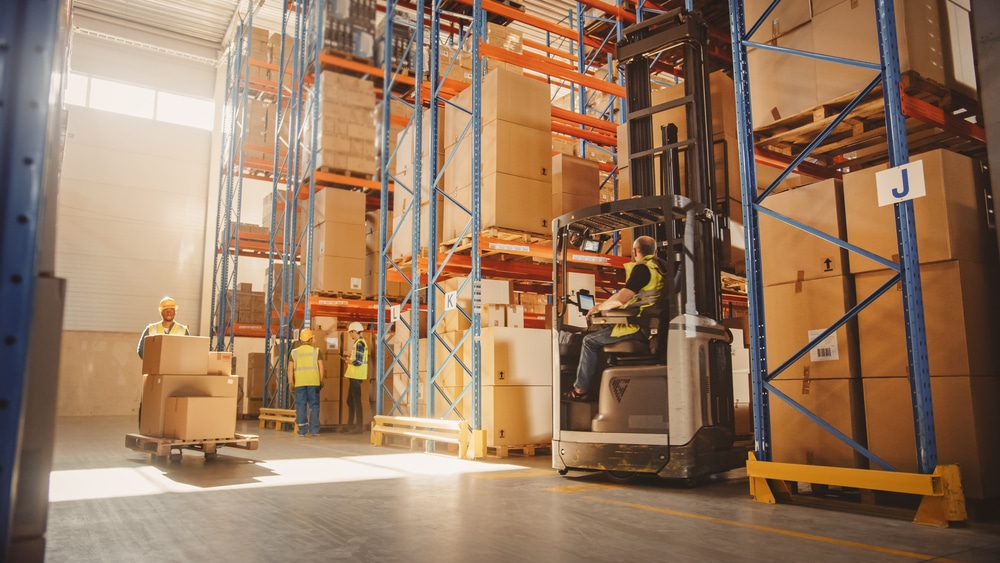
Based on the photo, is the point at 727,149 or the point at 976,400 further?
the point at 727,149

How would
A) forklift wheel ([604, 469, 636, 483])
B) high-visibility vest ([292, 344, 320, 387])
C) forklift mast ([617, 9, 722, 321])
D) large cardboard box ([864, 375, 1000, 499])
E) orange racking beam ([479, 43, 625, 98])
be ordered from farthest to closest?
high-visibility vest ([292, 344, 320, 387])
orange racking beam ([479, 43, 625, 98])
forklift mast ([617, 9, 722, 321])
forklift wheel ([604, 469, 636, 483])
large cardboard box ([864, 375, 1000, 499])

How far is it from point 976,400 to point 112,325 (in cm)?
1644

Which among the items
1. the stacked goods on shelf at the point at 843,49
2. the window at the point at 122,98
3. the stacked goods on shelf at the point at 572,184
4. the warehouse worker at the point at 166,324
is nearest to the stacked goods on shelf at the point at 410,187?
the stacked goods on shelf at the point at 572,184

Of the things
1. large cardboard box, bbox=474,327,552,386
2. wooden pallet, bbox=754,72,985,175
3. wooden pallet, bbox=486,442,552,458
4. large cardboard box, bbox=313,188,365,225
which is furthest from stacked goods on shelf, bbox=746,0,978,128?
large cardboard box, bbox=313,188,365,225

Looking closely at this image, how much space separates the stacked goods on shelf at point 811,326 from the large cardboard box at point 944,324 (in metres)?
0.16

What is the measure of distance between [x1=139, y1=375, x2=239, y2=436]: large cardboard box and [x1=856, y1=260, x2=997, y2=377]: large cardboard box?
561cm

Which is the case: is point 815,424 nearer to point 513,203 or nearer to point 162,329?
point 513,203

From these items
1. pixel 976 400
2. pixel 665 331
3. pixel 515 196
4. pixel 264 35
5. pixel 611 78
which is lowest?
pixel 976 400

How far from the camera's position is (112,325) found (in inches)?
610

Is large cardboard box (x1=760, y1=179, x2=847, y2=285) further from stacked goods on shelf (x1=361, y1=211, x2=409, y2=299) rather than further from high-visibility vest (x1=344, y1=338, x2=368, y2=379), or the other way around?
stacked goods on shelf (x1=361, y1=211, x2=409, y2=299)

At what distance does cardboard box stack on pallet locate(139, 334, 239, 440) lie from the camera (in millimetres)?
6406

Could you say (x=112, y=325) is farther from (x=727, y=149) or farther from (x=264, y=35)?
(x=727, y=149)

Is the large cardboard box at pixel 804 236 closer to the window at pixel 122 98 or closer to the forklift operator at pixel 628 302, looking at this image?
the forklift operator at pixel 628 302

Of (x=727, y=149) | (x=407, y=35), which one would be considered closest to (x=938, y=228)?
(x=727, y=149)
